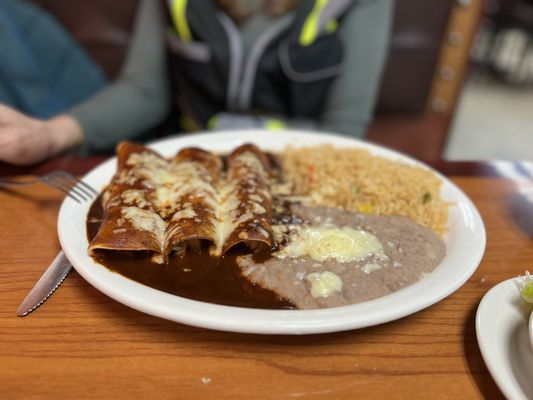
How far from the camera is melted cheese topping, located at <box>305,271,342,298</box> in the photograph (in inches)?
27.4

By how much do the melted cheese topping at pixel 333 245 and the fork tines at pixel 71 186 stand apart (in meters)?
0.40

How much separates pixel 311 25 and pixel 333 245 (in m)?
0.79

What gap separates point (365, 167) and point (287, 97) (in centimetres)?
51

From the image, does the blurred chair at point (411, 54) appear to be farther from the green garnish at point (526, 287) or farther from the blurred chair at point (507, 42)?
the blurred chair at point (507, 42)

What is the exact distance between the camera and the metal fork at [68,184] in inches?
36.0

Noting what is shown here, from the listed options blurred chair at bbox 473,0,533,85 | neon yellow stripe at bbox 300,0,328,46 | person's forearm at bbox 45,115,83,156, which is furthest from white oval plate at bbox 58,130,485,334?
blurred chair at bbox 473,0,533,85

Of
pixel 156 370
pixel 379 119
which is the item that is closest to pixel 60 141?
pixel 156 370

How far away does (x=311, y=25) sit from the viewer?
1340mm

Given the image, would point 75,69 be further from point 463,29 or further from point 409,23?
point 463,29

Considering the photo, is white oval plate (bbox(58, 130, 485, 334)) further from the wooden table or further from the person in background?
the person in background

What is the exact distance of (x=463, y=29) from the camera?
169cm

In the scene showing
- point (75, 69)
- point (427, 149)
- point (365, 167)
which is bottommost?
point (427, 149)

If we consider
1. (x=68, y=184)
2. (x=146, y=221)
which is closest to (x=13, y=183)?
(x=68, y=184)

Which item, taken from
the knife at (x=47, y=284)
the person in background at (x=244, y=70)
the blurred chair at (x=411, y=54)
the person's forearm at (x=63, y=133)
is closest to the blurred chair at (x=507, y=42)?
the blurred chair at (x=411, y=54)
